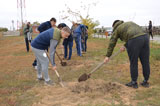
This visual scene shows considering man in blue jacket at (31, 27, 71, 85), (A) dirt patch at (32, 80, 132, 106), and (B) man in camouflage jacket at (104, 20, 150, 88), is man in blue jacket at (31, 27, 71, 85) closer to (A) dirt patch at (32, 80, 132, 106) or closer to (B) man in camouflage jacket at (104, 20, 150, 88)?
(A) dirt patch at (32, 80, 132, 106)

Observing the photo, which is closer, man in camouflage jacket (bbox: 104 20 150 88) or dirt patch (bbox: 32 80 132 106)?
dirt patch (bbox: 32 80 132 106)

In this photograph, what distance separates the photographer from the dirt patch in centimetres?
368

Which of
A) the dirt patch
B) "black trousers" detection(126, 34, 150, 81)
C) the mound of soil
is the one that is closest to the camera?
the dirt patch

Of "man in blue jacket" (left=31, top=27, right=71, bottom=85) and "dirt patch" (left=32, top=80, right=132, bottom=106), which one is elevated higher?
"man in blue jacket" (left=31, top=27, right=71, bottom=85)

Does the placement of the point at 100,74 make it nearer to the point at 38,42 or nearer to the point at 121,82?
the point at 121,82

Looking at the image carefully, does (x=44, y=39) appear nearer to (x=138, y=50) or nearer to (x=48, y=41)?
(x=48, y=41)

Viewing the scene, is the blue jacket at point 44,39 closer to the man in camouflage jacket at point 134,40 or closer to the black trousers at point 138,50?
the man in camouflage jacket at point 134,40

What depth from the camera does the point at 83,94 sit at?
402cm

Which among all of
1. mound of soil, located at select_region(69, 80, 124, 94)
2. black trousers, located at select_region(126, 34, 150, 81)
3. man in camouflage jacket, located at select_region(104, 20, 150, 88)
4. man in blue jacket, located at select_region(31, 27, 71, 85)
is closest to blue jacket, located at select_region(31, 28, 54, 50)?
man in blue jacket, located at select_region(31, 27, 71, 85)

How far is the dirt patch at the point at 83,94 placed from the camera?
12.1 ft

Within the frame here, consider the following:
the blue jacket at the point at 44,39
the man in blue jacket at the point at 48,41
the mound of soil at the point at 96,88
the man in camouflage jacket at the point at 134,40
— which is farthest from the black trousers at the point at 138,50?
the blue jacket at the point at 44,39

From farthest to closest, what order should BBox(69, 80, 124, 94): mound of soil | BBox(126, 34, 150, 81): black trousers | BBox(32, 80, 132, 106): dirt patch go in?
BBox(69, 80, 124, 94): mound of soil < BBox(126, 34, 150, 81): black trousers < BBox(32, 80, 132, 106): dirt patch

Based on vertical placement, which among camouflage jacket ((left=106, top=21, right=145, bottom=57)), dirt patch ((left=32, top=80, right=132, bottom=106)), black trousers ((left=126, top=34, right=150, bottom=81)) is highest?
camouflage jacket ((left=106, top=21, right=145, bottom=57))

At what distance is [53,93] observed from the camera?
14.0 ft
